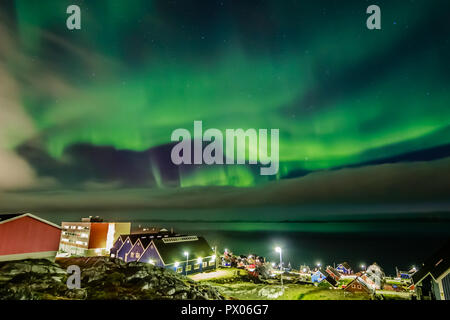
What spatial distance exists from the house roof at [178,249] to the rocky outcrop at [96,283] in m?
15.7

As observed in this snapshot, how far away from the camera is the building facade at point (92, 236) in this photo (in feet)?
246

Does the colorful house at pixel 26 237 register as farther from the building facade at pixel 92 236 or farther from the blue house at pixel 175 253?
the building facade at pixel 92 236

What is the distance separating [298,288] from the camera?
80.8 feet

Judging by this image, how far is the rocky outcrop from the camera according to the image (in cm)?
1695

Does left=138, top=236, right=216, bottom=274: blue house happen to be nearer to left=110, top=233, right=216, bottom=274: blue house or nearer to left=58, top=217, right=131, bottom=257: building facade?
left=110, top=233, right=216, bottom=274: blue house

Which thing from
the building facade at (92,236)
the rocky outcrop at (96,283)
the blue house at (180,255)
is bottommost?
the building facade at (92,236)

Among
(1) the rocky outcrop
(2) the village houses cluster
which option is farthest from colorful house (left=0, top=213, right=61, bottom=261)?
(1) the rocky outcrop

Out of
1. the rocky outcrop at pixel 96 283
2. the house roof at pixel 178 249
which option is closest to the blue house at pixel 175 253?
the house roof at pixel 178 249

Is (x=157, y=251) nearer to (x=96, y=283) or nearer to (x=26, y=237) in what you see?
(x=26, y=237)

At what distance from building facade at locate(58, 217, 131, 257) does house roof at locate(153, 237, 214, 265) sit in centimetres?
4515

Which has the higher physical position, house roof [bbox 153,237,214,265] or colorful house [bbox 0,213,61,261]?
colorful house [bbox 0,213,61,261]
